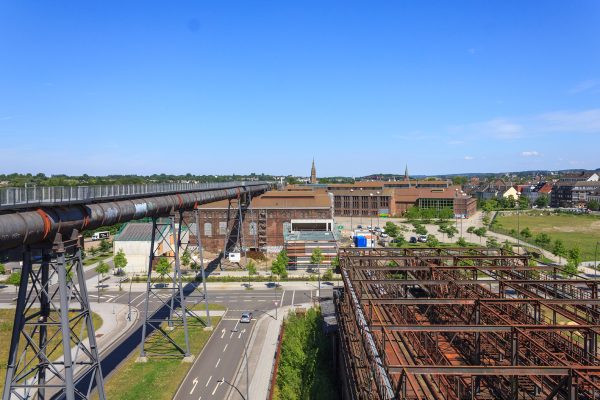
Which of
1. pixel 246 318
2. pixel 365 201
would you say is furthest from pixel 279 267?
pixel 365 201

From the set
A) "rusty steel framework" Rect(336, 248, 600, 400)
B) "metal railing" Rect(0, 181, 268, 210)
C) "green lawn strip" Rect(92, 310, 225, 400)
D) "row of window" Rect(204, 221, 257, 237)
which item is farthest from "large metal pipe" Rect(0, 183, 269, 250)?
"row of window" Rect(204, 221, 257, 237)

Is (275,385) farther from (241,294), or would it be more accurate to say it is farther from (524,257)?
(241,294)

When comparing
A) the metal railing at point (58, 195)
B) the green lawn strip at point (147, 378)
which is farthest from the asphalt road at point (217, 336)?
the metal railing at point (58, 195)

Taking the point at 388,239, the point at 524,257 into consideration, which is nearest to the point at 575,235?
the point at 388,239

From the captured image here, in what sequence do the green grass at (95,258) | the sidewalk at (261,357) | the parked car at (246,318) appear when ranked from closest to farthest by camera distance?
1. the sidewalk at (261,357)
2. the parked car at (246,318)
3. the green grass at (95,258)

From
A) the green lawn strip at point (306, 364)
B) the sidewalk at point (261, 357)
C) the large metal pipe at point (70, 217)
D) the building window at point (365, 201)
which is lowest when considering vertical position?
the sidewalk at point (261, 357)

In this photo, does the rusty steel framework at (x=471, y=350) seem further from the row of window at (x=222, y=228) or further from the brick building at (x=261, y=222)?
the row of window at (x=222, y=228)
